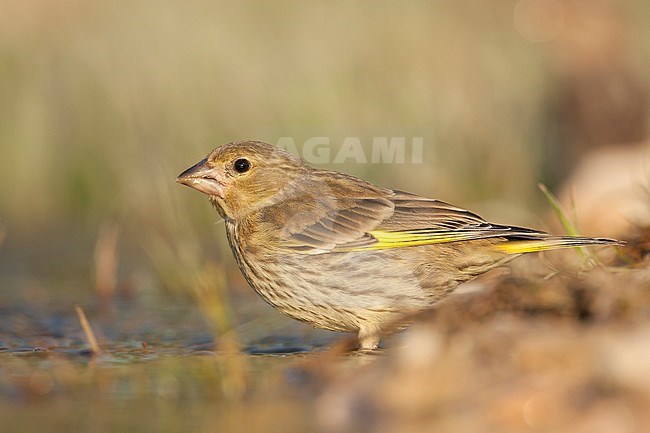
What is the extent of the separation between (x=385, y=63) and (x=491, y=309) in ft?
21.7

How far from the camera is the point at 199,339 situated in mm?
6168

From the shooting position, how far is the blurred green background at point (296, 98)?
1010 cm

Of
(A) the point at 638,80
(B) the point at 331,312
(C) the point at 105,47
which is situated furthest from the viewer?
(C) the point at 105,47

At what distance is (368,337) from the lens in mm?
5742

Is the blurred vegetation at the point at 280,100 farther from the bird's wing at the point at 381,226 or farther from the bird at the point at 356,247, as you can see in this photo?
the bird's wing at the point at 381,226

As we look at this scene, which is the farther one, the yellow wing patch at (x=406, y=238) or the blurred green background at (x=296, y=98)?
the blurred green background at (x=296, y=98)

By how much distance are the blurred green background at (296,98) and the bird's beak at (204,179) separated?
8.95ft

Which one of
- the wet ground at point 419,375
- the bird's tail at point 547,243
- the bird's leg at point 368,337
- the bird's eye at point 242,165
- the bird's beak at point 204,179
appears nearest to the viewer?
the wet ground at point 419,375

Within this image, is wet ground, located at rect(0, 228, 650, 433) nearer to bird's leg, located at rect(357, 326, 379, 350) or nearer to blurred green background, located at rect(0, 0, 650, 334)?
bird's leg, located at rect(357, 326, 379, 350)

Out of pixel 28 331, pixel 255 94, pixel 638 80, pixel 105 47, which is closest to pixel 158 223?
pixel 255 94

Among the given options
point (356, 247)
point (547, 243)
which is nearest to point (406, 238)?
point (356, 247)

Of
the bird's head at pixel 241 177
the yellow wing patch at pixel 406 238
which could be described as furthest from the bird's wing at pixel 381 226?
the bird's head at pixel 241 177

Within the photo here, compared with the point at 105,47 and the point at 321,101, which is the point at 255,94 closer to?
the point at 321,101

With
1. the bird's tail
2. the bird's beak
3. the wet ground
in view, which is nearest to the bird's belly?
the wet ground
